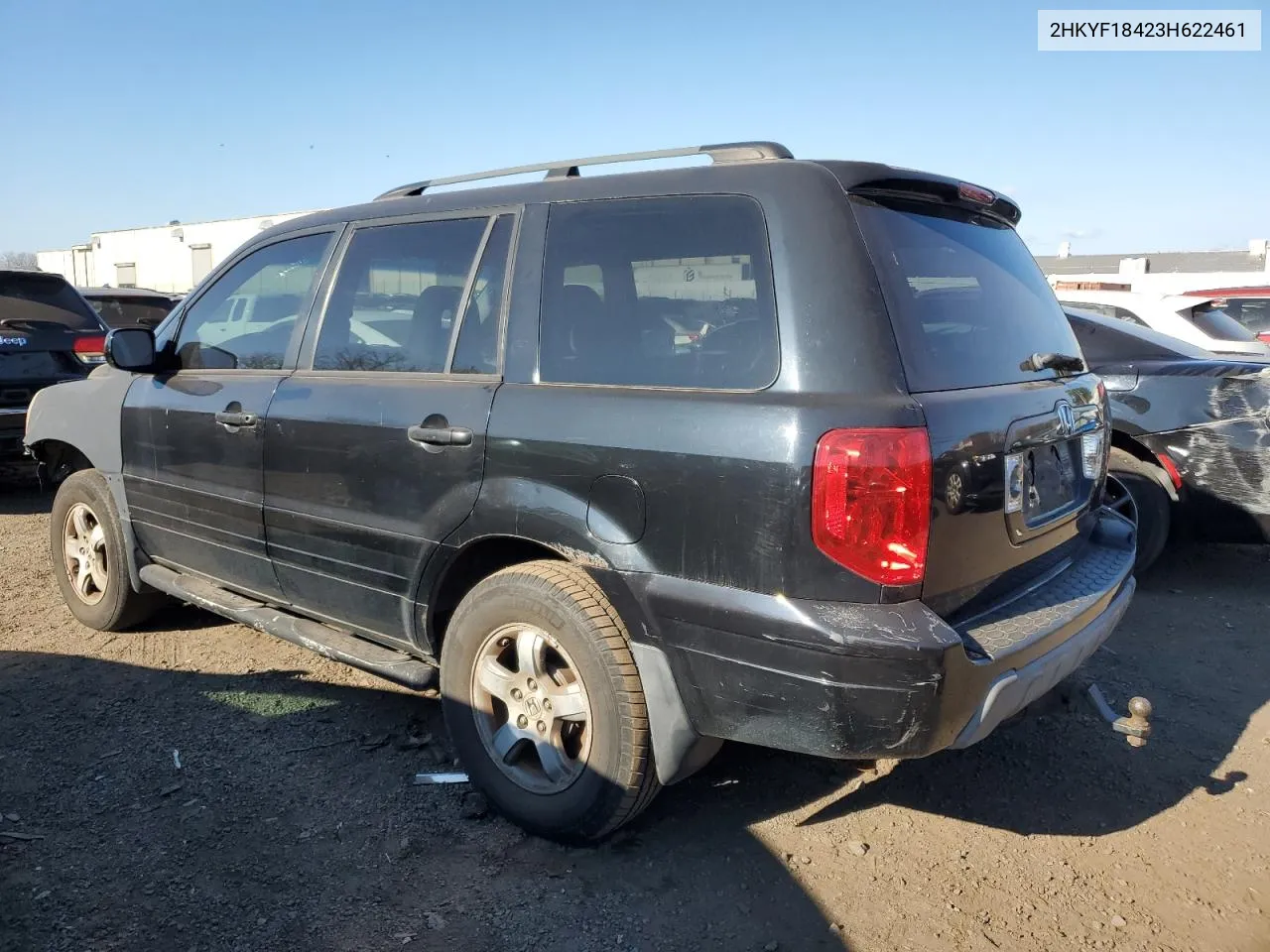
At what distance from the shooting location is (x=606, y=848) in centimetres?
295

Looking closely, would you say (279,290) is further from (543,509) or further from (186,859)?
(186,859)

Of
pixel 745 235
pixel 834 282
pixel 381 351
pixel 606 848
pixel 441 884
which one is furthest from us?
pixel 381 351

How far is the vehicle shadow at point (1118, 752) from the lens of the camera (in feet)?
10.6

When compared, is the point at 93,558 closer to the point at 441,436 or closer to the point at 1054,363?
the point at 441,436

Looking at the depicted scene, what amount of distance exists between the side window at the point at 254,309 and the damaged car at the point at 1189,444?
4053 mm

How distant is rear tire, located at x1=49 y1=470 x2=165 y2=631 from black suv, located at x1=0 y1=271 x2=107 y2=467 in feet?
9.36

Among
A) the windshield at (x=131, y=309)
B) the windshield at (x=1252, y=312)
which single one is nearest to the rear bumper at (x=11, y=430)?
the windshield at (x=131, y=309)

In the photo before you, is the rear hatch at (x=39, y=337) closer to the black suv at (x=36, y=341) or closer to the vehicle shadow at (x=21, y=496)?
the black suv at (x=36, y=341)

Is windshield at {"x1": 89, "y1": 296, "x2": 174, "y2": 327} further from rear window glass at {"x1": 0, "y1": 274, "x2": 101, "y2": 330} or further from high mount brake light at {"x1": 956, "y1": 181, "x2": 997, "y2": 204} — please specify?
high mount brake light at {"x1": 956, "y1": 181, "x2": 997, "y2": 204}

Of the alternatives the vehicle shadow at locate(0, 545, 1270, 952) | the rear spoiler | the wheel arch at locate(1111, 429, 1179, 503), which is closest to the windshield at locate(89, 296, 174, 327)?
the vehicle shadow at locate(0, 545, 1270, 952)

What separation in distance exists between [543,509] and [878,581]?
0.97 m

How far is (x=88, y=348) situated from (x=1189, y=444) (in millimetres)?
7927

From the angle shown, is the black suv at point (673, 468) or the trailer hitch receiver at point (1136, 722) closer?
the black suv at point (673, 468)

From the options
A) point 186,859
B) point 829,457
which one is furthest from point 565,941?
point 829,457
